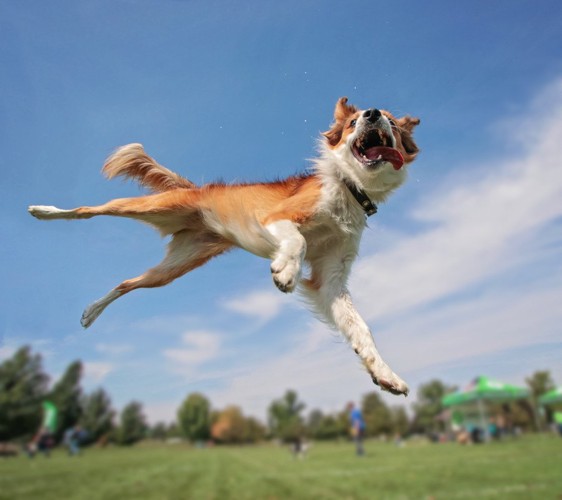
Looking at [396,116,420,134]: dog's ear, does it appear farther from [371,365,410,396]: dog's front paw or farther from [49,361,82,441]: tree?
[49,361,82,441]: tree

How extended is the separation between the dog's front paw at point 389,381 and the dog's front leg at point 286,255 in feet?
2.84

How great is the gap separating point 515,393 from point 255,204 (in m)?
52.0

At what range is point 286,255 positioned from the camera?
325 centimetres

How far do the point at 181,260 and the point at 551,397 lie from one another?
169ft

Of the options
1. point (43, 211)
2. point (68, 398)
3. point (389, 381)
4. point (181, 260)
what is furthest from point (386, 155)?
point (68, 398)

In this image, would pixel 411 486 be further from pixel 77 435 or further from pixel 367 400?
pixel 367 400

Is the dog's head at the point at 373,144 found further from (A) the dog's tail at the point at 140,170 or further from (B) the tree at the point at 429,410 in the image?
(B) the tree at the point at 429,410

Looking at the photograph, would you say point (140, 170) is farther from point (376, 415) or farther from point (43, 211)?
point (376, 415)

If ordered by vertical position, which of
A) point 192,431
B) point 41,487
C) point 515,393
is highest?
point 515,393

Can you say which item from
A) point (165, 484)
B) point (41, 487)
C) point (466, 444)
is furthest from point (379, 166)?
point (466, 444)

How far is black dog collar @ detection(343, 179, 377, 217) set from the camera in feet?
13.1

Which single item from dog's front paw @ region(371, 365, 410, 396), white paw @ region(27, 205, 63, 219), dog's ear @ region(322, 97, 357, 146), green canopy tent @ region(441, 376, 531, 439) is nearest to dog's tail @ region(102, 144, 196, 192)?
white paw @ region(27, 205, 63, 219)

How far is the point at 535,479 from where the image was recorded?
59.4 feet

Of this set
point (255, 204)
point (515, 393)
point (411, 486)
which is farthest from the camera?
point (515, 393)
